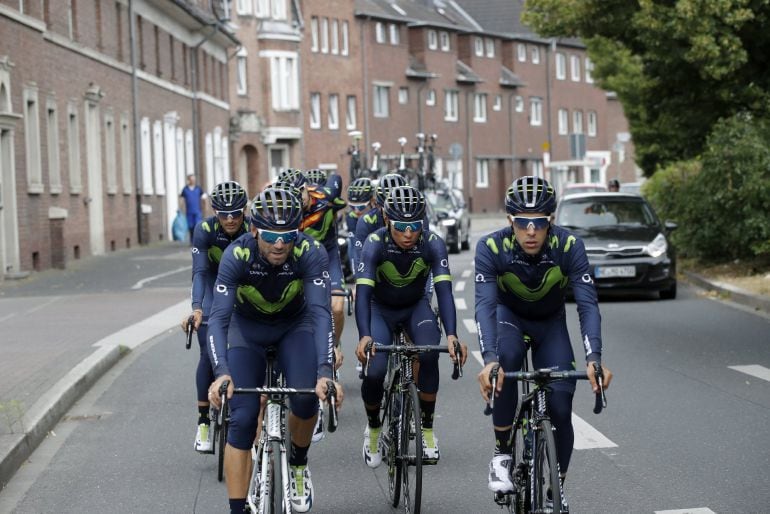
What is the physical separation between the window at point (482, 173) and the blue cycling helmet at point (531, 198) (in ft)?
264

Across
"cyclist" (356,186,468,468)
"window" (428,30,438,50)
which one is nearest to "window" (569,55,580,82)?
"window" (428,30,438,50)

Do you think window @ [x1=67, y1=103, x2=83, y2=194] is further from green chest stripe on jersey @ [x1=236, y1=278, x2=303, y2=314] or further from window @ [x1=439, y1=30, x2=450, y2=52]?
window @ [x1=439, y1=30, x2=450, y2=52]

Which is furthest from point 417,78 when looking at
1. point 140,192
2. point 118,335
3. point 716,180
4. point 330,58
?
point 118,335

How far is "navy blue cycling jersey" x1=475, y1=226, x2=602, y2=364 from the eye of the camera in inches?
266

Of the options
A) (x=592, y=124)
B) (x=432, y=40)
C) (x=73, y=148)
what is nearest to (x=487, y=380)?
(x=73, y=148)

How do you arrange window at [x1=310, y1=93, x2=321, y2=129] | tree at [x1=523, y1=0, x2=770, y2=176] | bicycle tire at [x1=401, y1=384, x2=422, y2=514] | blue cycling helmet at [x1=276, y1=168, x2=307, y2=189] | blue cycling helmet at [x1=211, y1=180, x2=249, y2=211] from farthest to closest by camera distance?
window at [x1=310, y1=93, x2=321, y2=129] < tree at [x1=523, y1=0, x2=770, y2=176] < blue cycling helmet at [x1=276, y1=168, x2=307, y2=189] < blue cycling helmet at [x1=211, y1=180, x2=249, y2=211] < bicycle tire at [x1=401, y1=384, x2=422, y2=514]

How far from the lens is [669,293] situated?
862 inches

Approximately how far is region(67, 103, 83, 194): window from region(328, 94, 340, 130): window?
4065cm

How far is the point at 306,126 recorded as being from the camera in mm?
75875

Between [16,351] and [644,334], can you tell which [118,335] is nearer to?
[16,351]

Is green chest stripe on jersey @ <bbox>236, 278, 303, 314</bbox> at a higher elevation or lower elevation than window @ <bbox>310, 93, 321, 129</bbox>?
lower

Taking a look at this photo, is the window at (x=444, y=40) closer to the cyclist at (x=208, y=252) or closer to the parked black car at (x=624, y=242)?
the parked black car at (x=624, y=242)

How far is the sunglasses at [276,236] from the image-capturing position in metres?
6.65

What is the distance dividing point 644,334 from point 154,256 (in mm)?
23561
